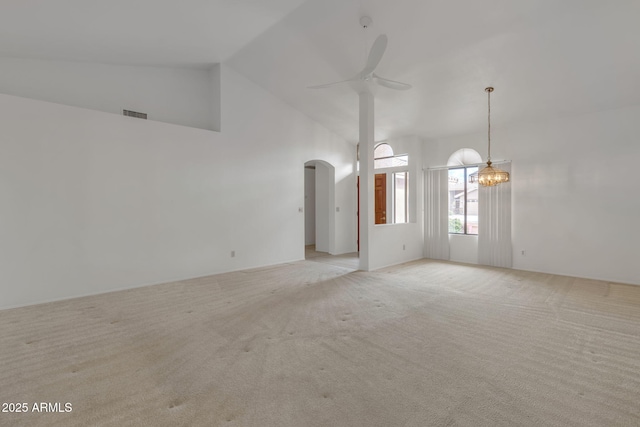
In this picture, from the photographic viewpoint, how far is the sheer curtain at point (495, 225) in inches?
251

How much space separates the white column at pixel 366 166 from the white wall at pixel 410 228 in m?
0.49

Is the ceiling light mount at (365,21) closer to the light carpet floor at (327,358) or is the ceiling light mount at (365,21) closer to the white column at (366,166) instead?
the white column at (366,166)

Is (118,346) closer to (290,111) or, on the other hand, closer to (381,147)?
(290,111)

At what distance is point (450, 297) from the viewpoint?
4.30m

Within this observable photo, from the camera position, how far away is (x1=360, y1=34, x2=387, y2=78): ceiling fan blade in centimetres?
337

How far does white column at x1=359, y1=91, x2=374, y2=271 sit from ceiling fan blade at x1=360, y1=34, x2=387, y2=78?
6.20 ft

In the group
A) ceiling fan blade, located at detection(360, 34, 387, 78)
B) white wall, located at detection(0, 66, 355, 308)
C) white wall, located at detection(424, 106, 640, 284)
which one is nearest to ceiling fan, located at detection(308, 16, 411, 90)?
ceiling fan blade, located at detection(360, 34, 387, 78)

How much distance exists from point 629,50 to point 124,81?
7.51 m

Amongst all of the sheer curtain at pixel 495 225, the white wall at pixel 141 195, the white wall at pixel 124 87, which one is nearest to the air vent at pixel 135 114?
the white wall at pixel 124 87

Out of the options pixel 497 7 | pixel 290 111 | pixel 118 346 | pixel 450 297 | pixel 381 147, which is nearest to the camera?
pixel 118 346

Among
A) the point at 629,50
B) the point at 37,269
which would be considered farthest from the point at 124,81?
the point at 629,50

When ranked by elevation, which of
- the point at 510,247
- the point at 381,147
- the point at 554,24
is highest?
the point at 554,24

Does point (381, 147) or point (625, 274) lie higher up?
point (381, 147)

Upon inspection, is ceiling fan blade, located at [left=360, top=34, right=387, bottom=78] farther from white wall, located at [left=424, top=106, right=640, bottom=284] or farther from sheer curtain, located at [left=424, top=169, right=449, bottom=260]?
sheer curtain, located at [left=424, top=169, right=449, bottom=260]
